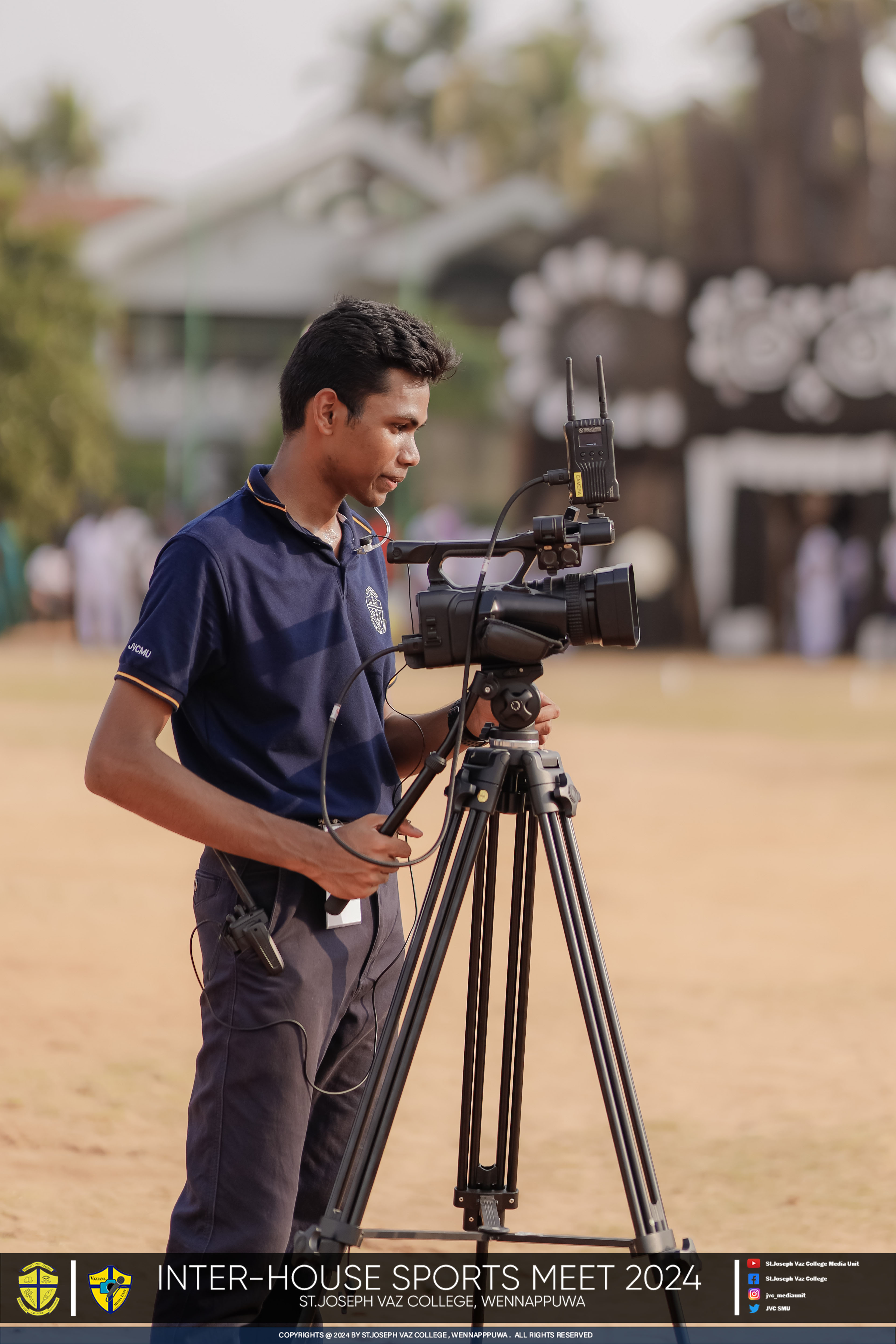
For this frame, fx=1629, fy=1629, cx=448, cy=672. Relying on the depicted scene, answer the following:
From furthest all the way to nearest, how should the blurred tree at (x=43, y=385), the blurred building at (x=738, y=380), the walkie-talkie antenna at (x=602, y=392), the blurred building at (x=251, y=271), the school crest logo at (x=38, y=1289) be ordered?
the blurred building at (x=251, y=271)
the blurred tree at (x=43, y=385)
the blurred building at (x=738, y=380)
the school crest logo at (x=38, y=1289)
the walkie-talkie antenna at (x=602, y=392)

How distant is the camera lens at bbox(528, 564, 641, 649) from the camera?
258cm

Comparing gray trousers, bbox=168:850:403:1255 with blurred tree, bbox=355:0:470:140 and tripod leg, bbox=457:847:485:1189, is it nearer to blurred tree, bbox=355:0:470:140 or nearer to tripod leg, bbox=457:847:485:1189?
tripod leg, bbox=457:847:485:1189

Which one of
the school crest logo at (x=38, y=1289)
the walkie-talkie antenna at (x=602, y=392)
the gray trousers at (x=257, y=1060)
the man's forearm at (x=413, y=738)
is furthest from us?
the school crest logo at (x=38, y=1289)

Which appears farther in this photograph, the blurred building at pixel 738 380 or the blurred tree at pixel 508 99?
the blurred tree at pixel 508 99

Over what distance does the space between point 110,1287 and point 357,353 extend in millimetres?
2087

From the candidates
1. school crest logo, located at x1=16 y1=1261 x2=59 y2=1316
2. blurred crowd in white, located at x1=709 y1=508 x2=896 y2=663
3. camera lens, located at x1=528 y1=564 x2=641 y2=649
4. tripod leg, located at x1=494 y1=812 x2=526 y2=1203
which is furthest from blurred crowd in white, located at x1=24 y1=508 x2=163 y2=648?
camera lens, located at x1=528 y1=564 x2=641 y2=649

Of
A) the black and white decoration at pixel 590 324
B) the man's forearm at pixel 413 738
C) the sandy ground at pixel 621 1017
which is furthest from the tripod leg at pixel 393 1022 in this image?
the black and white decoration at pixel 590 324

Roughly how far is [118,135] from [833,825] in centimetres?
5224

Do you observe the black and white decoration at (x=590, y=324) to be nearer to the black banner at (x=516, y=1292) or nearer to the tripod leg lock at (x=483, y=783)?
the black banner at (x=516, y=1292)

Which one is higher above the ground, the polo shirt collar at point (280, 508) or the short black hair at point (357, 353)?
the short black hair at point (357, 353)

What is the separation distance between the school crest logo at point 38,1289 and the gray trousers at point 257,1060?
0.86 m

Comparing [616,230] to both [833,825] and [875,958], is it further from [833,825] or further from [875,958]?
[875,958]

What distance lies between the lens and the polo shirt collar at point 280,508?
2.69 m

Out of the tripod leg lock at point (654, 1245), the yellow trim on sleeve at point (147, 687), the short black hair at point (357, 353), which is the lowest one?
the tripod leg lock at point (654, 1245)
